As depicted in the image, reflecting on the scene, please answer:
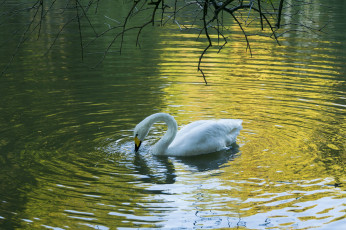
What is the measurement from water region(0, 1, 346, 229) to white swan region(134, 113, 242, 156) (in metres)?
0.18

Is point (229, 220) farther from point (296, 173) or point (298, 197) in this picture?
point (296, 173)

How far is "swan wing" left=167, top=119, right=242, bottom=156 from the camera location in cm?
948

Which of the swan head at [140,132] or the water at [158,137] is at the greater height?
the swan head at [140,132]

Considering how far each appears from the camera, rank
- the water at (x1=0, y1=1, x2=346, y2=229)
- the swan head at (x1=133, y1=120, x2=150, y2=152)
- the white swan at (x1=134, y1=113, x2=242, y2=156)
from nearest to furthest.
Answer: the water at (x1=0, y1=1, x2=346, y2=229) < the swan head at (x1=133, y1=120, x2=150, y2=152) < the white swan at (x1=134, y1=113, x2=242, y2=156)

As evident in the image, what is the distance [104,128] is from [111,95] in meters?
2.48

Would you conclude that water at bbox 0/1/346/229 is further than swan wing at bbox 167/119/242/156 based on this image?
No

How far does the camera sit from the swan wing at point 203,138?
9477mm

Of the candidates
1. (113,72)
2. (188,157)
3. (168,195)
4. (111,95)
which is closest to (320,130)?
(188,157)

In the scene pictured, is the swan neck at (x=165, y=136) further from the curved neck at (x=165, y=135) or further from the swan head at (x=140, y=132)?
the swan head at (x=140, y=132)

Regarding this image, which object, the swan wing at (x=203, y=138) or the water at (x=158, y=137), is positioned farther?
the swan wing at (x=203, y=138)

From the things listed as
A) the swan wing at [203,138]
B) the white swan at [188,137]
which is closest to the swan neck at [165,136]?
the white swan at [188,137]

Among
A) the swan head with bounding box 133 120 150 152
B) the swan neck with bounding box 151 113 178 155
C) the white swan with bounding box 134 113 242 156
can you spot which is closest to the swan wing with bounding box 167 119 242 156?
the white swan with bounding box 134 113 242 156

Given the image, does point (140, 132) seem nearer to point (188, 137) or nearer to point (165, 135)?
point (165, 135)

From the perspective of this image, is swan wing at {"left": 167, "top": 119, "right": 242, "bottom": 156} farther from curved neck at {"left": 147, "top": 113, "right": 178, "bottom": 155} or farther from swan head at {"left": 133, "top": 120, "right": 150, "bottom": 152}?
swan head at {"left": 133, "top": 120, "right": 150, "bottom": 152}
